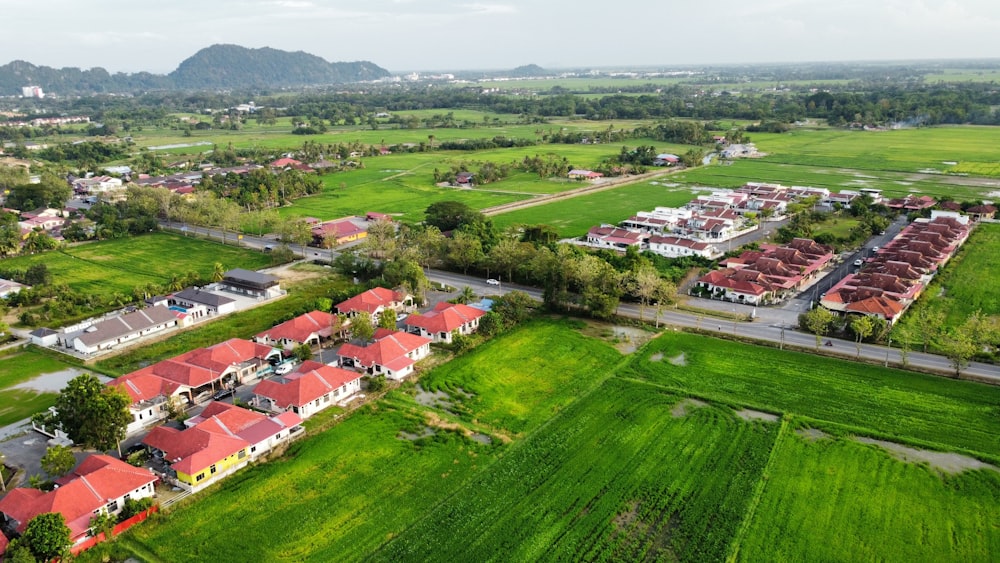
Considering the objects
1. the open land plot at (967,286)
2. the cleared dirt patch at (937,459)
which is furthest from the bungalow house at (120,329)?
the open land plot at (967,286)

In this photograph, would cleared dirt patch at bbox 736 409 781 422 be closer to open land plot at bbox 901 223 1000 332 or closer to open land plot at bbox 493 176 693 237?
open land plot at bbox 901 223 1000 332

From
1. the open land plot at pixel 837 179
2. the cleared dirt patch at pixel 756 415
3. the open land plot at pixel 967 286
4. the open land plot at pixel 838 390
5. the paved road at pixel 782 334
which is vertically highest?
the cleared dirt patch at pixel 756 415

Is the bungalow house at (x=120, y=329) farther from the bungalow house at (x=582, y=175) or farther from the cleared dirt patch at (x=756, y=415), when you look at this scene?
the bungalow house at (x=582, y=175)

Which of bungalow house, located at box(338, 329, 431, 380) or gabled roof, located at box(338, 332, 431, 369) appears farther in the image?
gabled roof, located at box(338, 332, 431, 369)

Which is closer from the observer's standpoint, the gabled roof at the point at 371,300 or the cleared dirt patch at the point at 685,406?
the cleared dirt patch at the point at 685,406

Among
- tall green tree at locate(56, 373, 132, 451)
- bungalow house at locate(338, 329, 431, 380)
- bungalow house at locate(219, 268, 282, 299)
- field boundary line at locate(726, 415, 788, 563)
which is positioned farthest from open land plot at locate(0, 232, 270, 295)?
field boundary line at locate(726, 415, 788, 563)

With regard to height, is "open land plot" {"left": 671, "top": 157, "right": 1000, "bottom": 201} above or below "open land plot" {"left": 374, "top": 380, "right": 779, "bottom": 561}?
below

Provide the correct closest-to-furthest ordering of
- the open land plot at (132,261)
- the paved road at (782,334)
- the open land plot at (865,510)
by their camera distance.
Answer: the open land plot at (865,510) → the paved road at (782,334) → the open land plot at (132,261)

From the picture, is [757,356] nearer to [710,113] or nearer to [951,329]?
[951,329]
